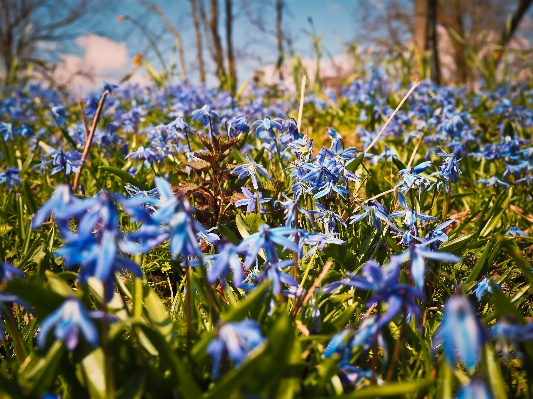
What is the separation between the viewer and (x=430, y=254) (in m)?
1.01

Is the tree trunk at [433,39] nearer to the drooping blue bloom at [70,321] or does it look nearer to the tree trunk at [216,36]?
the tree trunk at [216,36]

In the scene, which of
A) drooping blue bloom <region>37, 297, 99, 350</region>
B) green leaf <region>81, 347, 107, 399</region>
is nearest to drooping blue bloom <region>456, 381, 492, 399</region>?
drooping blue bloom <region>37, 297, 99, 350</region>

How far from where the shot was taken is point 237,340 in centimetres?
89

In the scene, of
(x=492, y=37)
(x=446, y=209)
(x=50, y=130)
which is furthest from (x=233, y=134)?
(x=492, y=37)

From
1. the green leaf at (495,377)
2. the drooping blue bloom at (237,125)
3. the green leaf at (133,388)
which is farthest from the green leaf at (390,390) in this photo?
the drooping blue bloom at (237,125)

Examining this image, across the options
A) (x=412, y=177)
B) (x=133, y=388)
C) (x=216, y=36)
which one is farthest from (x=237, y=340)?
(x=216, y=36)

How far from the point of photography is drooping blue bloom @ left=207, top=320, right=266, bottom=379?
871 millimetres

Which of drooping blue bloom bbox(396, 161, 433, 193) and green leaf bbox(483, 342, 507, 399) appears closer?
green leaf bbox(483, 342, 507, 399)

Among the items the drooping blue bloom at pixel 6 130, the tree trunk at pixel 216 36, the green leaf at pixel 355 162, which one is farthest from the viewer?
the tree trunk at pixel 216 36

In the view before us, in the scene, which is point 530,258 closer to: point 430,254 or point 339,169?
point 339,169

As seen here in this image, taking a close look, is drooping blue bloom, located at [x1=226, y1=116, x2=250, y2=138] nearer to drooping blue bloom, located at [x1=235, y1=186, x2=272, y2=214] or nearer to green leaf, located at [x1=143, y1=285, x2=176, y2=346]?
drooping blue bloom, located at [x1=235, y1=186, x2=272, y2=214]

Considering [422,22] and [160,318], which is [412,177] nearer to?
[160,318]

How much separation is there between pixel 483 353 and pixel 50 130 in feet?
17.6

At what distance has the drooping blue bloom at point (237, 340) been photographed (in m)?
0.87
